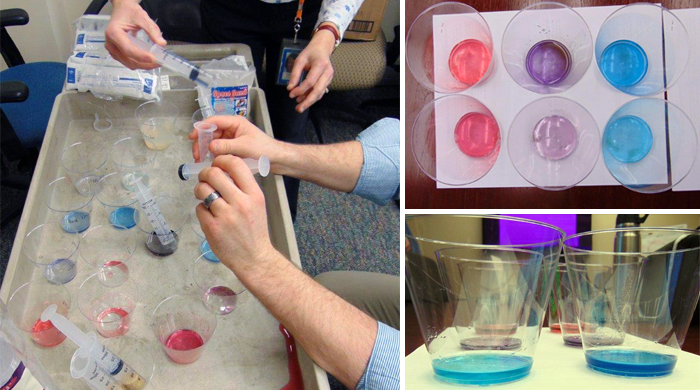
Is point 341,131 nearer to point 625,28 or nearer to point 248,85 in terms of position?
point 248,85

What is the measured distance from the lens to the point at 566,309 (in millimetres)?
677

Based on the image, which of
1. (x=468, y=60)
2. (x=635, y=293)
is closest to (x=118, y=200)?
(x=468, y=60)

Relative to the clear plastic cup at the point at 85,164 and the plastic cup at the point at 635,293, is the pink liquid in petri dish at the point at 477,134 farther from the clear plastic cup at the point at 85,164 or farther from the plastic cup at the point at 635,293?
the clear plastic cup at the point at 85,164

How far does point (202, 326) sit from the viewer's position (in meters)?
1.03

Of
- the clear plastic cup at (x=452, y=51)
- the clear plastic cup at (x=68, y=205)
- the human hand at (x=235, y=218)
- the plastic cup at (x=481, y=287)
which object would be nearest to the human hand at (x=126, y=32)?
the clear plastic cup at (x=68, y=205)

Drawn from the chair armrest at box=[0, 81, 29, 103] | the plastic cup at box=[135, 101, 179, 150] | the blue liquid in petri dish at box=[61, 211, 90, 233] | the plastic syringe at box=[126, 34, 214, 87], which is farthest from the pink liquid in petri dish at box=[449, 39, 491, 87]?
the chair armrest at box=[0, 81, 29, 103]

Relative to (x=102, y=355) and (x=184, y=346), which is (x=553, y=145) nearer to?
(x=184, y=346)

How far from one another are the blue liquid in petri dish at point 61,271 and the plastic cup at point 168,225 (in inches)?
5.8

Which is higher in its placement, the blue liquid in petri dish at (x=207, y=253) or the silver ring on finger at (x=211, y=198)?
the silver ring on finger at (x=211, y=198)

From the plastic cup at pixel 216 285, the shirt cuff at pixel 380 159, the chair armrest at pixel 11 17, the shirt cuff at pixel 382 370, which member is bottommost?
the shirt cuff at pixel 382 370

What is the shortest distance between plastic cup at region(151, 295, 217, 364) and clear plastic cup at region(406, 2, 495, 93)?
2.10 feet

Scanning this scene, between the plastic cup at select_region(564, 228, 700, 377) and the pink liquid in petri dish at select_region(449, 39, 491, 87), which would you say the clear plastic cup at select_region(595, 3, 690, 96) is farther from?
the plastic cup at select_region(564, 228, 700, 377)

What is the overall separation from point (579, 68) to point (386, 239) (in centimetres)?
143

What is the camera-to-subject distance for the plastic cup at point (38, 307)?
38.8 inches
